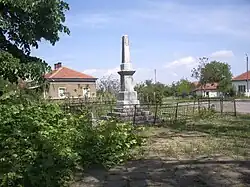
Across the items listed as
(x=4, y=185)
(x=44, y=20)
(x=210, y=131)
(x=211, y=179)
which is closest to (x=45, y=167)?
(x=4, y=185)

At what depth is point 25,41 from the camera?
987 cm

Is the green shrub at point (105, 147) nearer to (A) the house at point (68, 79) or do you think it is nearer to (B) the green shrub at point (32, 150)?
(B) the green shrub at point (32, 150)

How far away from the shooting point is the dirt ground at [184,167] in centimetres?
487

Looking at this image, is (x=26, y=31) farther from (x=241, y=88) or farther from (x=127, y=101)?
(x=241, y=88)

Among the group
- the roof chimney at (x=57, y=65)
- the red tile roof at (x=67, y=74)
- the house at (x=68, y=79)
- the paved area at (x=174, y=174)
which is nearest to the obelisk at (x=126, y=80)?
the paved area at (x=174, y=174)

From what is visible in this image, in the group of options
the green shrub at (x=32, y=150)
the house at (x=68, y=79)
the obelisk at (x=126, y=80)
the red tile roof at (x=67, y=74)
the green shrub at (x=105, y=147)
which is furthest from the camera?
the red tile roof at (x=67, y=74)

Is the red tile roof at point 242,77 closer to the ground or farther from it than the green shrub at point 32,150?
farther from it

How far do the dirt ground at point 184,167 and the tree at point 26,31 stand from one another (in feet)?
13.7

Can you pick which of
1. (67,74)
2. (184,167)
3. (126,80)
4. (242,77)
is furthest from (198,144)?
(242,77)

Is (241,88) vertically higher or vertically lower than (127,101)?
higher

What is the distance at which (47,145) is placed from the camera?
467 centimetres

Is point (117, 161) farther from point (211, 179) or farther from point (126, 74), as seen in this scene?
point (126, 74)

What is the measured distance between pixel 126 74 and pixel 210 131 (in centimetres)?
572

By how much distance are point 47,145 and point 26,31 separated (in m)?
5.79
